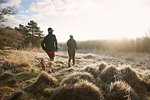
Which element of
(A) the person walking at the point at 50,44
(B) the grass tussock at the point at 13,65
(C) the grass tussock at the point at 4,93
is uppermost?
(A) the person walking at the point at 50,44

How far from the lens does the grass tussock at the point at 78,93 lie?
254 centimetres

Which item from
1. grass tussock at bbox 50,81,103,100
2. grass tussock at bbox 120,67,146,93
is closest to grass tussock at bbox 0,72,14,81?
grass tussock at bbox 50,81,103,100

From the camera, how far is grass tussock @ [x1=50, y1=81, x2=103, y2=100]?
2.54m

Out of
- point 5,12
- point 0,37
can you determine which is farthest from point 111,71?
point 5,12

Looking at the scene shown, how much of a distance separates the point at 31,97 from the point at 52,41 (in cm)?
380

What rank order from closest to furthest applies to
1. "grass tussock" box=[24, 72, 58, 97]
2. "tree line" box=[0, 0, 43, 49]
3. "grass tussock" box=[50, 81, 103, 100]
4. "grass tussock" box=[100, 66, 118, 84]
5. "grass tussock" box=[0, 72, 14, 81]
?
"grass tussock" box=[50, 81, 103, 100] → "grass tussock" box=[24, 72, 58, 97] → "grass tussock" box=[100, 66, 118, 84] → "grass tussock" box=[0, 72, 14, 81] → "tree line" box=[0, 0, 43, 49]

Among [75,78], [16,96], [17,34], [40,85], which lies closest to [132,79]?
[75,78]

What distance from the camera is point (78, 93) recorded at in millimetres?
2619

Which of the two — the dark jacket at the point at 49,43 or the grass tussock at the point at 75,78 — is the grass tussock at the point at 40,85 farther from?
the dark jacket at the point at 49,43

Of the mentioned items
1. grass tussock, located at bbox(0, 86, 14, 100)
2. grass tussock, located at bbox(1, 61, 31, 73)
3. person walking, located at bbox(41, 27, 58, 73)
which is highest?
person walking, located at bbox(41, 27, 58, 73)

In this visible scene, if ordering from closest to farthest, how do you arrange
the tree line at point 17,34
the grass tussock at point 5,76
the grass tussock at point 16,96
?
the grass tussock at point 16,96 → the grass tussock at point 5,76 → the tree line at point 17,34

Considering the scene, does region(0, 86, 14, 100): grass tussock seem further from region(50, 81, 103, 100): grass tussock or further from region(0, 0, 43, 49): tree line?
region(0, 0, 43, 49): tree line

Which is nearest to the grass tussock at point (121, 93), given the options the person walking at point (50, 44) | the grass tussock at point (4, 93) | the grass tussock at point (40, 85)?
the grass tussock at point (40, 85)

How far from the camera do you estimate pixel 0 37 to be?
10.9 m
